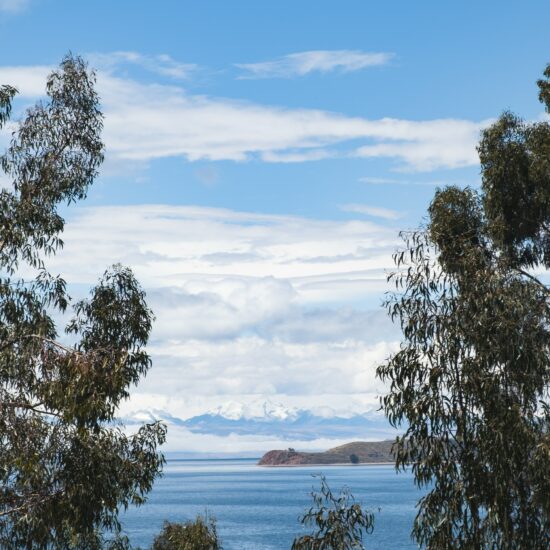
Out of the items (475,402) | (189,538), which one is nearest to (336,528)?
(475,402)

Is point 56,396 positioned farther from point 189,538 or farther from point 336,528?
point 189,538

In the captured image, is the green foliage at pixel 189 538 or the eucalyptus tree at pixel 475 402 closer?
the eucalyptus tree at pixel 475 402

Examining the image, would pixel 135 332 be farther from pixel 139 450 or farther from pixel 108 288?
pixel 139 450

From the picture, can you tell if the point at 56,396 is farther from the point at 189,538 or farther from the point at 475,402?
the point at 189,538

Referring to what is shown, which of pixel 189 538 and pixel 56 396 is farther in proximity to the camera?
pixel 189 538

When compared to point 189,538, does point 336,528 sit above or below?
above

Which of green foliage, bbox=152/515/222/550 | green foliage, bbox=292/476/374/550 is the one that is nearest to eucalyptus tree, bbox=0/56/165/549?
green foliage, bbox=292/476/374/550

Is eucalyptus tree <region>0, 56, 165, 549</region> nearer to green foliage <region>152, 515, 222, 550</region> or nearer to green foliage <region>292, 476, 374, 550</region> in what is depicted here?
green foliage <region>292, 476, 374, 550</region>

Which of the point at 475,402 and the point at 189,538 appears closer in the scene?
the point at 475,402

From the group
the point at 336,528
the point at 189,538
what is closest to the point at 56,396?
the point at 336,528

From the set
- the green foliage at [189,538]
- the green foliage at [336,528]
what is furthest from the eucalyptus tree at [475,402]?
the green foliage at [189,538]

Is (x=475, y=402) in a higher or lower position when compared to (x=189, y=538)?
higher

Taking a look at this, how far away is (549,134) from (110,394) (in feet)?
62.8

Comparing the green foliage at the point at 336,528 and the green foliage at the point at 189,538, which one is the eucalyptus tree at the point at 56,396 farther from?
the green foliage at the point at 189,538
